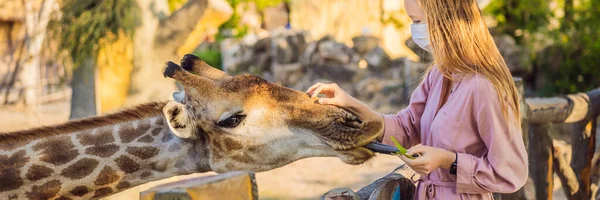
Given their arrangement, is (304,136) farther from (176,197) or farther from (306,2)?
(306,2)

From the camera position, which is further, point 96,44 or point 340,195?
point 96,44

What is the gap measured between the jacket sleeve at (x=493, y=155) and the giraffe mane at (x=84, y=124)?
1.29m

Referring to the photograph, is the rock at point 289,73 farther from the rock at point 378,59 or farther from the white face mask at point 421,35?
the white face mask at point 421,35

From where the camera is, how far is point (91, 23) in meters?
7.96

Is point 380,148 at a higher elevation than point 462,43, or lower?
lower

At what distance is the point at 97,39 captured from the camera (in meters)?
8.04

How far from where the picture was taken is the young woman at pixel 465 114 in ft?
7.66

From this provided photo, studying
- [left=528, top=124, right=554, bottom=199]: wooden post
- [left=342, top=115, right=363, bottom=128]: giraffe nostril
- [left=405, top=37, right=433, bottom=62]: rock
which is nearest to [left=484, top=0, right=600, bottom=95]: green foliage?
[left=528, top=124, right=554, bottom=199]: wooden post

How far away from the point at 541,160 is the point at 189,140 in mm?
2211

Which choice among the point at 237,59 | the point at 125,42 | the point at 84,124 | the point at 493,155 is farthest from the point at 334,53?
the point at 493,155

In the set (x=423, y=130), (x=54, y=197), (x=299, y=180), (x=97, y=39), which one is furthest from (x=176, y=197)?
(x=97, y=39)

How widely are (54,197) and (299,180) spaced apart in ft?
16.4

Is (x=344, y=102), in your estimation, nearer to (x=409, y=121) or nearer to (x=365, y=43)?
(x=409, y=121)

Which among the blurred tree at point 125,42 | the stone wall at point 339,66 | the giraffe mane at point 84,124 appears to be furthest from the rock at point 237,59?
the giraffe mane at point 84,124
